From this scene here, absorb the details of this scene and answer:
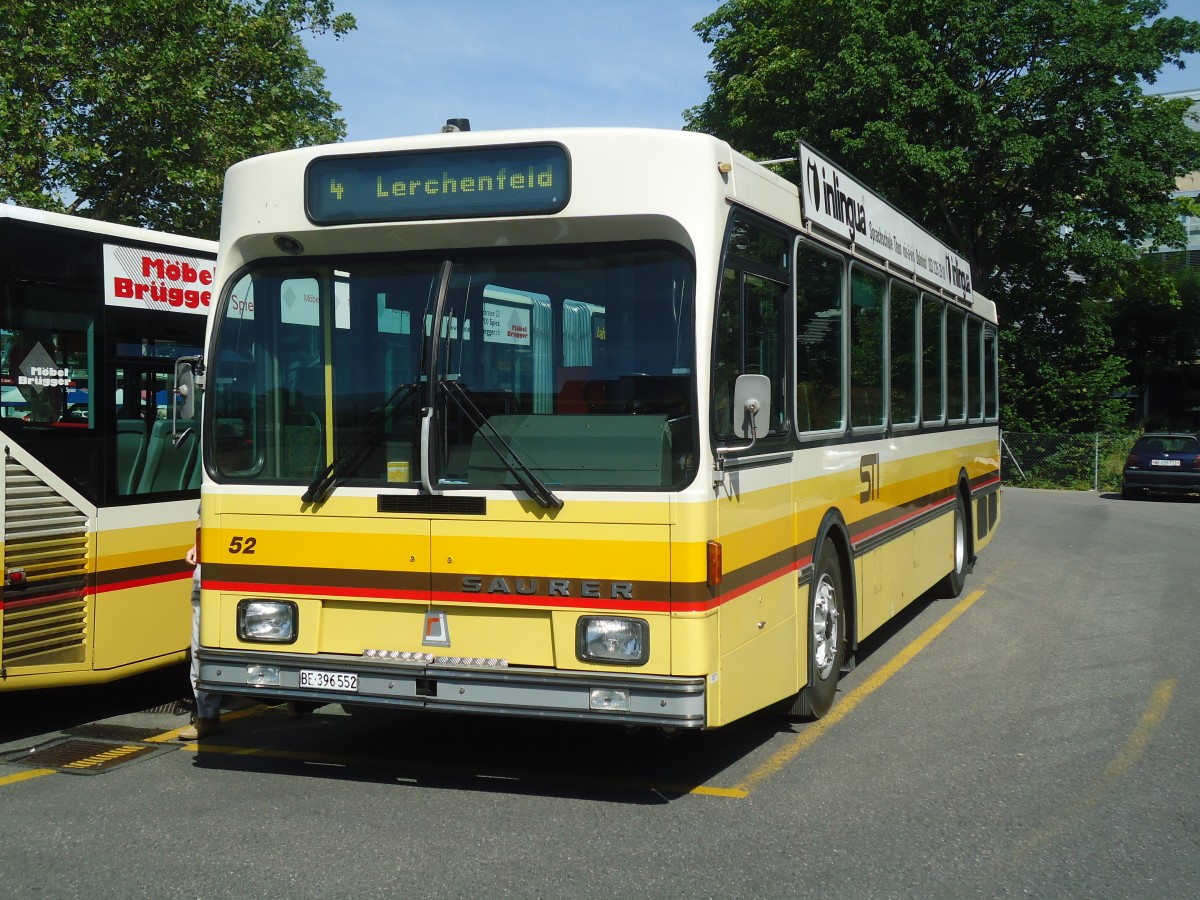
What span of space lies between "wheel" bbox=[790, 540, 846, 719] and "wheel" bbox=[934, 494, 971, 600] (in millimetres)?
4868

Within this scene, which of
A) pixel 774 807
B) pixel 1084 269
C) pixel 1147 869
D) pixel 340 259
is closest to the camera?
pixel 1147 869

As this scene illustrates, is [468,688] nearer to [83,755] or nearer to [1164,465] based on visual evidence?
[83,755]

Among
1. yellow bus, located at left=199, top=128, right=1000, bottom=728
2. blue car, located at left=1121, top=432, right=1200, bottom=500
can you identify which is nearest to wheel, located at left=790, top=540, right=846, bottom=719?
yellow bus, located at left=199, top=128, right=1000, bottom=728

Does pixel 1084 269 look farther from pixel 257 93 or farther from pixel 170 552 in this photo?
pixel 170 552

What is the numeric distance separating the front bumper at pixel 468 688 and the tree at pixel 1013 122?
26058 mm

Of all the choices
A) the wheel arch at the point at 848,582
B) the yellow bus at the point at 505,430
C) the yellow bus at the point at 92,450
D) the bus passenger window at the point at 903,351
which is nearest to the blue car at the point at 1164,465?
the bus passenger window at the point at 903,351

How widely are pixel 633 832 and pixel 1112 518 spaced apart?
19.6m

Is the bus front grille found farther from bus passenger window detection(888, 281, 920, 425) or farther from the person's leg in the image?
bus passenger window detection(888, 281, 920, 425)

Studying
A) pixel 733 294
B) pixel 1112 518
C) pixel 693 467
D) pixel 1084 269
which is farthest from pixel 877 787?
pixel 1084 269

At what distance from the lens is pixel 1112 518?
22828mm

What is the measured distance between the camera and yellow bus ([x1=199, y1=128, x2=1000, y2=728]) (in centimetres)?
551

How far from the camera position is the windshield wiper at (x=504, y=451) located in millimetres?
5574

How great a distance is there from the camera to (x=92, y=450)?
291 inches

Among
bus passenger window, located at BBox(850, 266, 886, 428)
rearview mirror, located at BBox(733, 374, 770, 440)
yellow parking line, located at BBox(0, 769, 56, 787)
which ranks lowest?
yellow parking line, located at BBox(0, 769, 56, 787)
